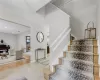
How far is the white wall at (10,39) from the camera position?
12.4 ft

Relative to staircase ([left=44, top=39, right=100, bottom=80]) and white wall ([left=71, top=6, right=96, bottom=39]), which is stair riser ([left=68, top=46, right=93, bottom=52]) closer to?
staircase ([left=44, top=39, right=100, bottom=80])

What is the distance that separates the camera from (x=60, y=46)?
Result: 2832 mm

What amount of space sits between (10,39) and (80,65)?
134 inches

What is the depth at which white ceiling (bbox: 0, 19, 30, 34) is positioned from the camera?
3512mm

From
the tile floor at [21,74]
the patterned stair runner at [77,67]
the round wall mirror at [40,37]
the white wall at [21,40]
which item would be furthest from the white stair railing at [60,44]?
the round wall mirror at [40,37]

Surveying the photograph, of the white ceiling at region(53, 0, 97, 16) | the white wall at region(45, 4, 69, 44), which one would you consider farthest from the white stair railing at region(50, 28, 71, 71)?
the white ceiling at region(53, 0, 97, 16)

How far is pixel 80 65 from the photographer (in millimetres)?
2104

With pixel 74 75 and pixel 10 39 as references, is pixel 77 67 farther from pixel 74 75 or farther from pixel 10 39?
pixel 10 39

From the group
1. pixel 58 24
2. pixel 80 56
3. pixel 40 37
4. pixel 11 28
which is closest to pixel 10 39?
pixel 11 28

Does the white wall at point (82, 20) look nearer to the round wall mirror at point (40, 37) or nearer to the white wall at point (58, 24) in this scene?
the white wall at point (58, 24)

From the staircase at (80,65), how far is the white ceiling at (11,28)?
2722 mm

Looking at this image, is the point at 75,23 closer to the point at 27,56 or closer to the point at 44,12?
the point at 44,12

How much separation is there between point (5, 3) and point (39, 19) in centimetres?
201

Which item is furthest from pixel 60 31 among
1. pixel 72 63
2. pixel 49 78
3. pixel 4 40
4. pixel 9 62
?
pixel 9 62
